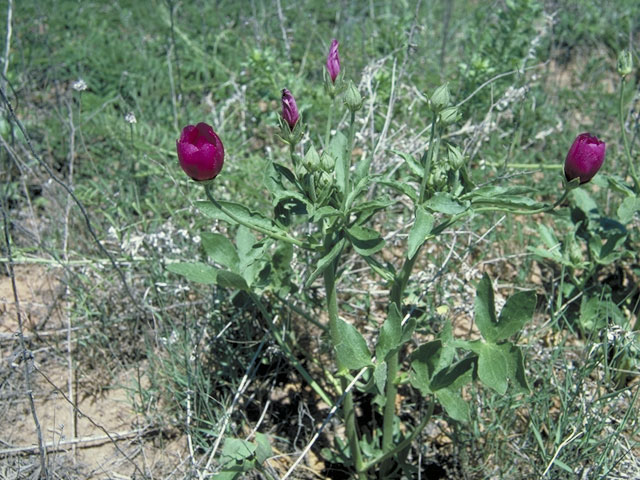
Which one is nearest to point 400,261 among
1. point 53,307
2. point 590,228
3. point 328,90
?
point 590,228

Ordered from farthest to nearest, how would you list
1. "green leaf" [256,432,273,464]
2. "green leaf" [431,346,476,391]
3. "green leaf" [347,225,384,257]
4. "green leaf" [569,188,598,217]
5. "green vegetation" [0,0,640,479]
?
"green leaf" [569,188,598,217], "green vegetation" [0,0,640,479], "green leaf" [256,432,273,464], "green leaf" [431,346,476,391], "green leaf" [347,225,384,257]

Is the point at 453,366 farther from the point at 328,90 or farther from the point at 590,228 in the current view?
the point at 590,228

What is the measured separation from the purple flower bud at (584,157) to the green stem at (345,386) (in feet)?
1.85

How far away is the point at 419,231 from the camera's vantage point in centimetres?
140

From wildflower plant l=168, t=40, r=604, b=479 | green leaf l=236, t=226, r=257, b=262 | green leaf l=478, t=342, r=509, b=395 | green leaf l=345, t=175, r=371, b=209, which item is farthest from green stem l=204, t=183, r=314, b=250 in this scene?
green leaf l=478, t=342, r=509, b=395

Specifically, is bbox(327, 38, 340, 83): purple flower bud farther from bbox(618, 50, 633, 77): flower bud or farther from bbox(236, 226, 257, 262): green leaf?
bbox(618, 50, 633, 77): flower bud

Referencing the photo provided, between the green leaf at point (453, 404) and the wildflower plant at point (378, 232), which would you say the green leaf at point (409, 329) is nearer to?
the wildflower plant at point (378, 232)

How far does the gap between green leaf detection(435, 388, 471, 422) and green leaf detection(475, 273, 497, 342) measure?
0.16 meters

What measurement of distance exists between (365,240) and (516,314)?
1.30ft

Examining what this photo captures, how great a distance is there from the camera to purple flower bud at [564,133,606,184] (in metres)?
1.41

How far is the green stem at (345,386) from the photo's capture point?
5.24 ft

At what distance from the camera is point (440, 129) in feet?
4.98

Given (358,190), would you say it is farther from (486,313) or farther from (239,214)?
(486,313)

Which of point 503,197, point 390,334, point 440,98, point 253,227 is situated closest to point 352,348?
point 390,334
